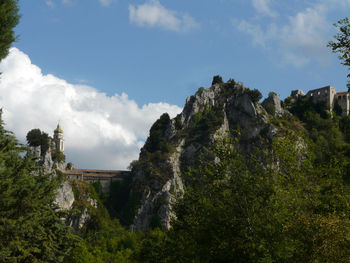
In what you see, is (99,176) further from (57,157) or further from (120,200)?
(57,157)

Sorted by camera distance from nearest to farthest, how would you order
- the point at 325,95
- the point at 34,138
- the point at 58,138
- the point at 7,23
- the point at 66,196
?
the point at 7,23, the point at 66,196, the point at 34,138, the point at 325,95, the point at 58,138

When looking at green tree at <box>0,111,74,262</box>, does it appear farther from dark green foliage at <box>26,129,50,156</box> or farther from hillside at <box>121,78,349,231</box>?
dark green foliage at <box>26,129,50,156</box>

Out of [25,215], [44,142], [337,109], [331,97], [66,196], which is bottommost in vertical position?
[25,215]

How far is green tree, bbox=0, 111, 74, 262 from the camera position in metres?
20.7

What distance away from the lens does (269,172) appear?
741 inches

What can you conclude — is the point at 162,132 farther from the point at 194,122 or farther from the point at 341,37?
the point at 341,37

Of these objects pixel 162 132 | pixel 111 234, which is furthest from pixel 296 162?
pixel 162 132

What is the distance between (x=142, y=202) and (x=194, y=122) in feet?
104

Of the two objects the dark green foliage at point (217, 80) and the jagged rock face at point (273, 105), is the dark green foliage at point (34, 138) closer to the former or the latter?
the dark green foliage at point (217, 80)

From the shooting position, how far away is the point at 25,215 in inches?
862

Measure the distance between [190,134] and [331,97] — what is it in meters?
44.9

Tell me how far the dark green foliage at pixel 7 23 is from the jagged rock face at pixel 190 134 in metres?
93.8

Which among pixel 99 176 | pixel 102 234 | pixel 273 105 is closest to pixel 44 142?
pixel 99 176

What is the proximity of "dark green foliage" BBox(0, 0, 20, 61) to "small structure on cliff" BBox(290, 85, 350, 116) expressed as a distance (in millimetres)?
125075
